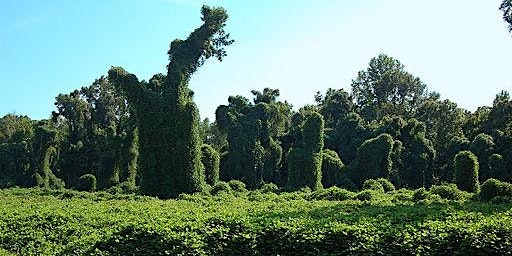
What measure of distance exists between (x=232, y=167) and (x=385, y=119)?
10047 millimetres

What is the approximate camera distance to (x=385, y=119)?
33.7 m

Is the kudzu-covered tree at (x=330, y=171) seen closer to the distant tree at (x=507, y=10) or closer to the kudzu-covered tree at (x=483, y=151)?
the kudzu-covered tree at (x=483, y=151)

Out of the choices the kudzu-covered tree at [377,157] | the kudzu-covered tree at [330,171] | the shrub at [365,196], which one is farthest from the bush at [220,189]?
the kudzu-covered tree at [377,157]

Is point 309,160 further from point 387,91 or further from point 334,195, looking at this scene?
point 387,91

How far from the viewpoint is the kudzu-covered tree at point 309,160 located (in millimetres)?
26453

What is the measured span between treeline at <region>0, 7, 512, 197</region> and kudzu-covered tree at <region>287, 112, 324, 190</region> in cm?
5

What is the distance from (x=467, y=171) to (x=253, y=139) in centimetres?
1273

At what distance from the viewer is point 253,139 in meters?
31.4

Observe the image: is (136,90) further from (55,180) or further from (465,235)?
(465,235)

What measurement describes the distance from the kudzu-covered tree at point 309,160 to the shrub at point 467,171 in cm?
673

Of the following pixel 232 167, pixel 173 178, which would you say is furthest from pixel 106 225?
pixel 232 167

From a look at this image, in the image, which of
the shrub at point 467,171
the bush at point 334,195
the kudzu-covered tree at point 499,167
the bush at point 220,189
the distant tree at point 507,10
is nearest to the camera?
the distant tree at point 507,10

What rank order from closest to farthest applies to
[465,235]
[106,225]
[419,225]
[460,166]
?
1. [465,235]
2. [419,225]
3. [106,225]
4. [460,166]

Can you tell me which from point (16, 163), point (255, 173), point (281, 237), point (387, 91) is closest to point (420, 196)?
point (281, 237)
